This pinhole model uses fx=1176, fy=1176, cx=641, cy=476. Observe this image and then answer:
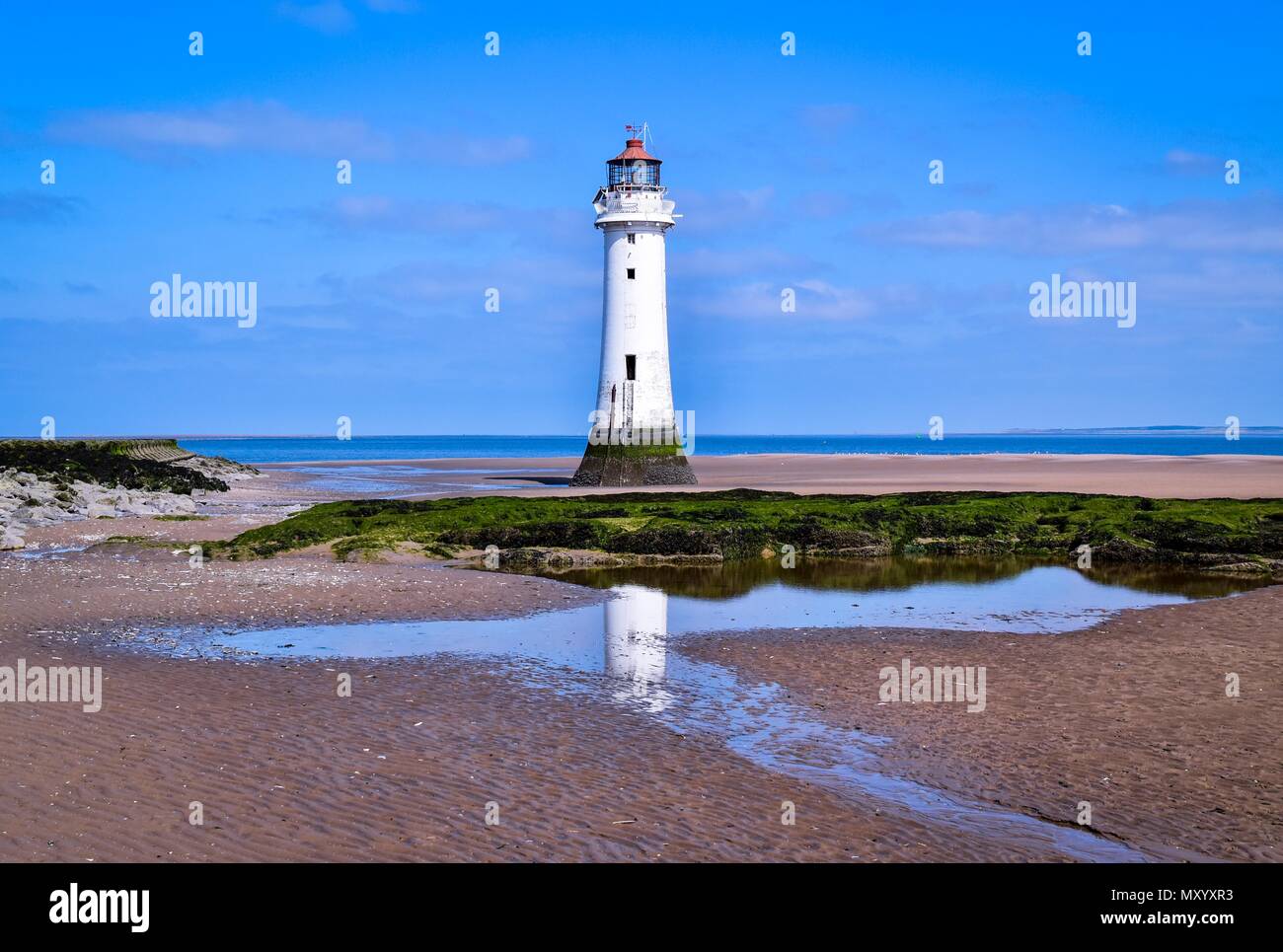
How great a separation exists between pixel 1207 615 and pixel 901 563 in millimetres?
9637

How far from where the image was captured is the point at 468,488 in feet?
178

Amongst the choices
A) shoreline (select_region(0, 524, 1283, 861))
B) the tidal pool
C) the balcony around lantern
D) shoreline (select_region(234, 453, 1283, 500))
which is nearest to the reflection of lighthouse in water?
the tidal pool

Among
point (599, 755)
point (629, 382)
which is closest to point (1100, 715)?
point (599, 755)

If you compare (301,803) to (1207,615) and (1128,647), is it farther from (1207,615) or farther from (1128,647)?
(1207,615)

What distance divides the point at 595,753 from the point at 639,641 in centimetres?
624

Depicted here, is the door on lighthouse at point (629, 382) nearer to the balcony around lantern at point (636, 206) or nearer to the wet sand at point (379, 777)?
the balcony around lantern at point (636, 206)

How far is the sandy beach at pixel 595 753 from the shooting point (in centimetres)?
869

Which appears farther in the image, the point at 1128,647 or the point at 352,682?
the point at 1128,647

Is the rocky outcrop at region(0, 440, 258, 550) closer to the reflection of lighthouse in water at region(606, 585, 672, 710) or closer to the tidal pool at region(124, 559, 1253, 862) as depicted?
the tidal pool at region(124, 559, 1253, 862)

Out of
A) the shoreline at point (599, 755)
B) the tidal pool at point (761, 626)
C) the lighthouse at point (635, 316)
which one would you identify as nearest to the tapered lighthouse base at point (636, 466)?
the lighthouse at point (635, 316)

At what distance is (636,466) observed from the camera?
4544 centimetres

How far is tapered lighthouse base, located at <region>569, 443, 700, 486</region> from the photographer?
4534cm
